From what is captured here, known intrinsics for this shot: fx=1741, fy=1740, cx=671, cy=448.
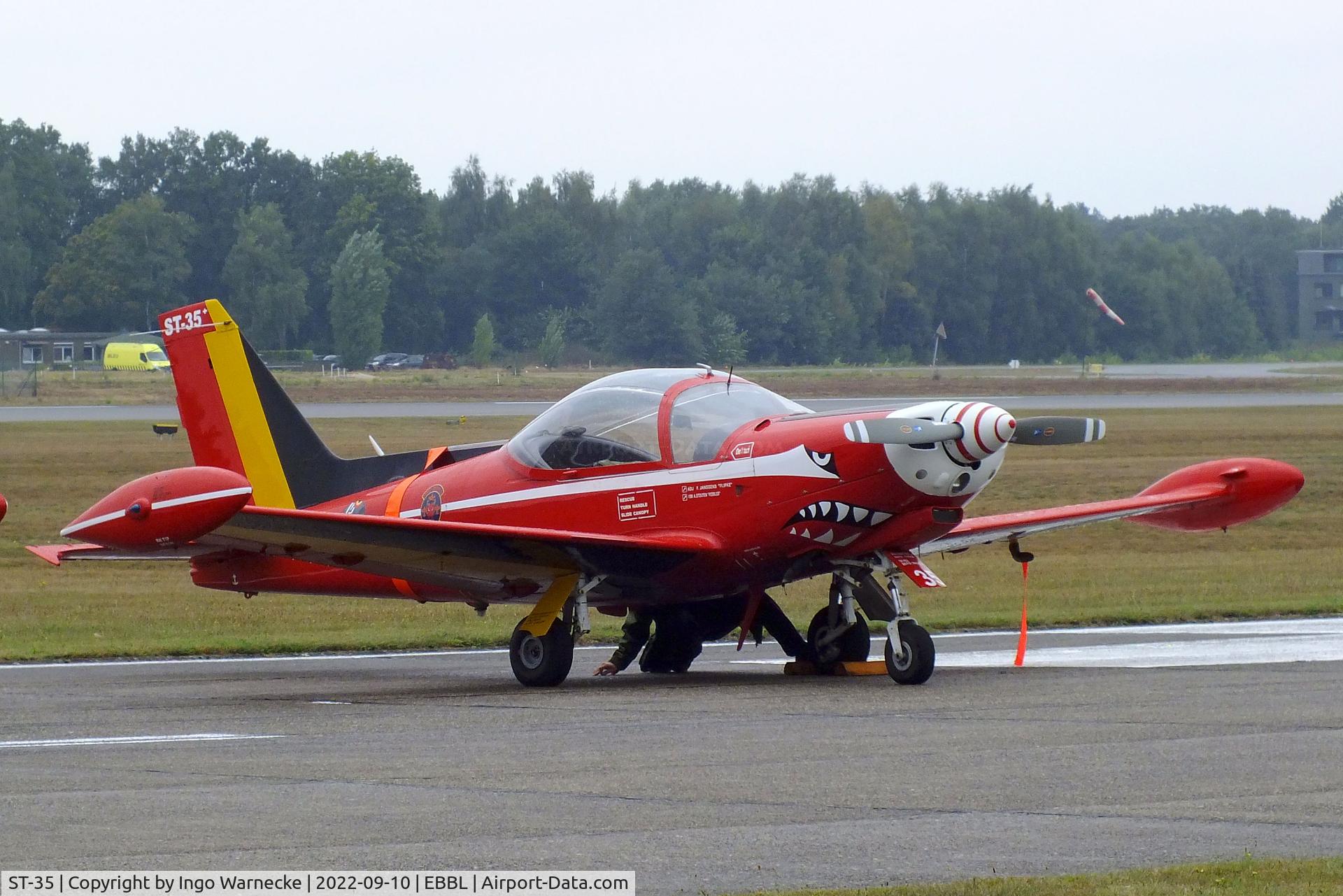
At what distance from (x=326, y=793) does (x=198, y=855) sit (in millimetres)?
1533

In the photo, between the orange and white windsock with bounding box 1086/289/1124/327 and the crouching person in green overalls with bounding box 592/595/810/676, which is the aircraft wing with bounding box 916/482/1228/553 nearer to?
the crouching person in green overalls with bounding box 592/595/810/676

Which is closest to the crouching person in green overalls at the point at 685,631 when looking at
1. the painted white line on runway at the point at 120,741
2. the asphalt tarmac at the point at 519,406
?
the painted white line on runway at the point at 120,741

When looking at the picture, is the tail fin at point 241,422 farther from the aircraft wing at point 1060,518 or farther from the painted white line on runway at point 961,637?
the aircraft wing at point 1060,518

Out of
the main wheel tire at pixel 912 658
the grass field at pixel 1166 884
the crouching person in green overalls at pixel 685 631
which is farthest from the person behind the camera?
the crouching person in green overalls at pixel 685 631

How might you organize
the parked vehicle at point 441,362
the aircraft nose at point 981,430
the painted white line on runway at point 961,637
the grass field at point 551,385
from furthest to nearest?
the parked vehicle at point 441,362, the grass field at point 551,385, the painted white line on runway at point 961,637, the aircraft nose at point 981,430

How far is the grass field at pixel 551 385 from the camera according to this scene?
63.4m

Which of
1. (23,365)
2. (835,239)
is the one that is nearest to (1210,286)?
(835,239)

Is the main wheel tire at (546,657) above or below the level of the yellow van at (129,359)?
below

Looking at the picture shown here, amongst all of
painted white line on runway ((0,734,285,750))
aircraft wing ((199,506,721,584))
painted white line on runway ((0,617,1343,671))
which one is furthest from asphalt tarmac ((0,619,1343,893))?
painted white line on runway ((0,617,1343,671))

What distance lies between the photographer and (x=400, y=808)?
772 cm

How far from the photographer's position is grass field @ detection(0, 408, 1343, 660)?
60.7ft

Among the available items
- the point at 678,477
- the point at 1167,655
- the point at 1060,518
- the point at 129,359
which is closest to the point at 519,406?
the point at 129,359

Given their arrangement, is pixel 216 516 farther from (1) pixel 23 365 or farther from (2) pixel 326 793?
(1) pixel 23 365

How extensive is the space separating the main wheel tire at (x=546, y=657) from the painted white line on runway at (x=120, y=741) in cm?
312
